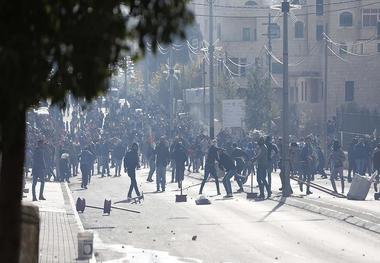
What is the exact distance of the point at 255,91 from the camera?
69.7m

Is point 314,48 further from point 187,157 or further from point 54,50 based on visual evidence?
point 54,50

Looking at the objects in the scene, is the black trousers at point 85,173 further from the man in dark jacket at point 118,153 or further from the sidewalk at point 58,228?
the man in dark jacket at point 118,153

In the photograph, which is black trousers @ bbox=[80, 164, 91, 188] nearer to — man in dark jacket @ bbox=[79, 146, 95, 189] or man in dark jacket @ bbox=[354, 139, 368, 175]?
man in dark jacket @ bbox=[79, 146, 95, 189]

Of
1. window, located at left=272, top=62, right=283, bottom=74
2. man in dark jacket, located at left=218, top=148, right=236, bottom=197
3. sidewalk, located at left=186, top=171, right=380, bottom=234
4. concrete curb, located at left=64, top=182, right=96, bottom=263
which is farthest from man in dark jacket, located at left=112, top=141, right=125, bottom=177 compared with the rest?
window, located at left=272, top=62, right=283, bottom=74

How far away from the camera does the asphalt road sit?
1823cm

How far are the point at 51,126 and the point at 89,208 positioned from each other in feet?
106

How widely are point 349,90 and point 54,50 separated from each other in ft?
267

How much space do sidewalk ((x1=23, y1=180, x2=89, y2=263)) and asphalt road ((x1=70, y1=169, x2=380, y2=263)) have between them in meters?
0.42

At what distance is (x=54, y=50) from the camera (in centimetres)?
648

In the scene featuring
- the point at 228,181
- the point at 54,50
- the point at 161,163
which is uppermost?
the point at 54,50

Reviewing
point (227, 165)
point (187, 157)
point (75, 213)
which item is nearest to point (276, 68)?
point (187, 157)

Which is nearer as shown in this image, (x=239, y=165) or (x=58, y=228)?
(x=58, y=228)

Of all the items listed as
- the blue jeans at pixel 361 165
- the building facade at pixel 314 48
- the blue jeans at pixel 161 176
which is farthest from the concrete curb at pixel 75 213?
the building facade at pixel 314 48

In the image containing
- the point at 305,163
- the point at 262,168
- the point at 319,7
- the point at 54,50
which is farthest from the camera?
the point at 319,7
